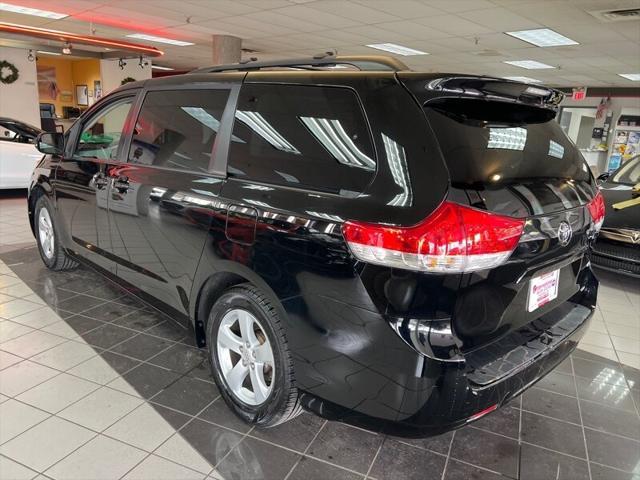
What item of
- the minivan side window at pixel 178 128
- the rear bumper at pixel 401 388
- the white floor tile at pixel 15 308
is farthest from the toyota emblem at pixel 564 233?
the white floor tile at pixel 15 308

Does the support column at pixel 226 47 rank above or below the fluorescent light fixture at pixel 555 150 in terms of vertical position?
above

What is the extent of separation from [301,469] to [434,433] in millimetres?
609

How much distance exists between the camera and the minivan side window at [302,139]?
1645mm

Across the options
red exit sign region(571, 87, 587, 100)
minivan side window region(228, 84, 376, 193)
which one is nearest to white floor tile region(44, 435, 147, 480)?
minivan side window region(228, 84, 376, 193)

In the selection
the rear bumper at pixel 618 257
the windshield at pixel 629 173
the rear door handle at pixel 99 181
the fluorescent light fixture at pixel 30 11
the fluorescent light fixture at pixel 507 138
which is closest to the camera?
the fluorescent light fixture at pixel 507 138

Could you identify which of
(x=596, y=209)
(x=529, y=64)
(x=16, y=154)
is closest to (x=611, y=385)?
(x=596, y=209)

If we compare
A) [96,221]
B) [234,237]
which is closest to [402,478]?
[234,237]

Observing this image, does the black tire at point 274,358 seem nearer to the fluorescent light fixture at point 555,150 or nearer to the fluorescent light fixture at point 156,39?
the fluorescent light fixture at point 555,150

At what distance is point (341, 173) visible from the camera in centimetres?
166

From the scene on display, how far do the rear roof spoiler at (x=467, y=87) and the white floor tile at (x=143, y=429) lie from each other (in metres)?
1.72

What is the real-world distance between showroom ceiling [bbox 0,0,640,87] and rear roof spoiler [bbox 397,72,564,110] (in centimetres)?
557

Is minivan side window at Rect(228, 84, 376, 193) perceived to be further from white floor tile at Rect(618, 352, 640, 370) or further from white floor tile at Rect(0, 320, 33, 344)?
white floor tile at Rect(618, 352, 640, 370)

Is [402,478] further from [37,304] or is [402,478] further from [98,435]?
[37,304]

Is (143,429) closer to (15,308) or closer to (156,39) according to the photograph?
(15,308)
